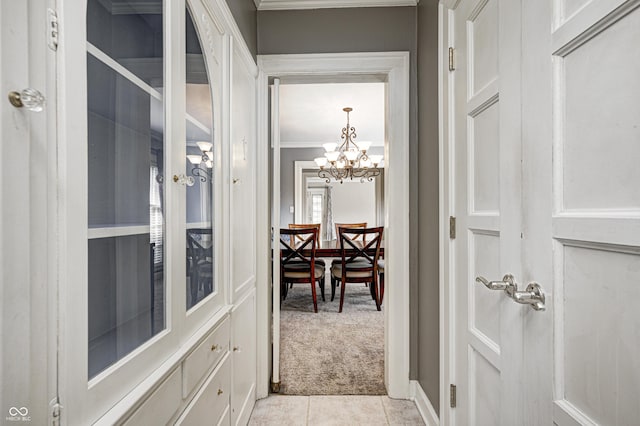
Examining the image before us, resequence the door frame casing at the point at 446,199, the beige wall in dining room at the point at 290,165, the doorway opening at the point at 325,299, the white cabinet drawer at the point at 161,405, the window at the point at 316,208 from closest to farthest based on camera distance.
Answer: the white cabinet drawer at the point at 161,405 → the door frame casing at the point at 446,199 → the doorway opening at the point at 325,299 → the beige wall in dining room at the point at 290,165 → the window at the point at 316,208

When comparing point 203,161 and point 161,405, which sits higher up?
point 203,161

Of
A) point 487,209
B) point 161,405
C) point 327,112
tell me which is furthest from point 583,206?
point 327,112

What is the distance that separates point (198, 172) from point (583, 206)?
1139 mm

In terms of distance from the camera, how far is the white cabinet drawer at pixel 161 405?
78 centimetres

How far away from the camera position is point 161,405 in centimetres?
89

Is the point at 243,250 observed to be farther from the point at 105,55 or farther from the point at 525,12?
the point at 525,12

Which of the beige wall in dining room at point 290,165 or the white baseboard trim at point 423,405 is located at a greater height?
the beige wall in dining room at point 290,165

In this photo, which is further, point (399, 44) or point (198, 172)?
point (399, 44)

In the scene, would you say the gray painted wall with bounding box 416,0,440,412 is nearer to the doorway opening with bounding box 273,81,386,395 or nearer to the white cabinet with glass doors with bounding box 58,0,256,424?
the doorway opening with bounding box 273,81,386,395

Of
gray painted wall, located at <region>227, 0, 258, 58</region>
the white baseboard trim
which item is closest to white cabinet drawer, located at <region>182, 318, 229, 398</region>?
the white baseboard trim

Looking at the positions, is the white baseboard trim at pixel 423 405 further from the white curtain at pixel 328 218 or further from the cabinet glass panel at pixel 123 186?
the white curtain at pixel 328 218

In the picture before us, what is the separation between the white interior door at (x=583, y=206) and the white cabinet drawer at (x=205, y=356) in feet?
3.26

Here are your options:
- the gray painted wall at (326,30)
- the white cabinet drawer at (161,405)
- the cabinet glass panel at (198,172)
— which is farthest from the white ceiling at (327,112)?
the white cabinet drawer at (161,405)

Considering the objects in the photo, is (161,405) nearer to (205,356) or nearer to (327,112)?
(205,356)
